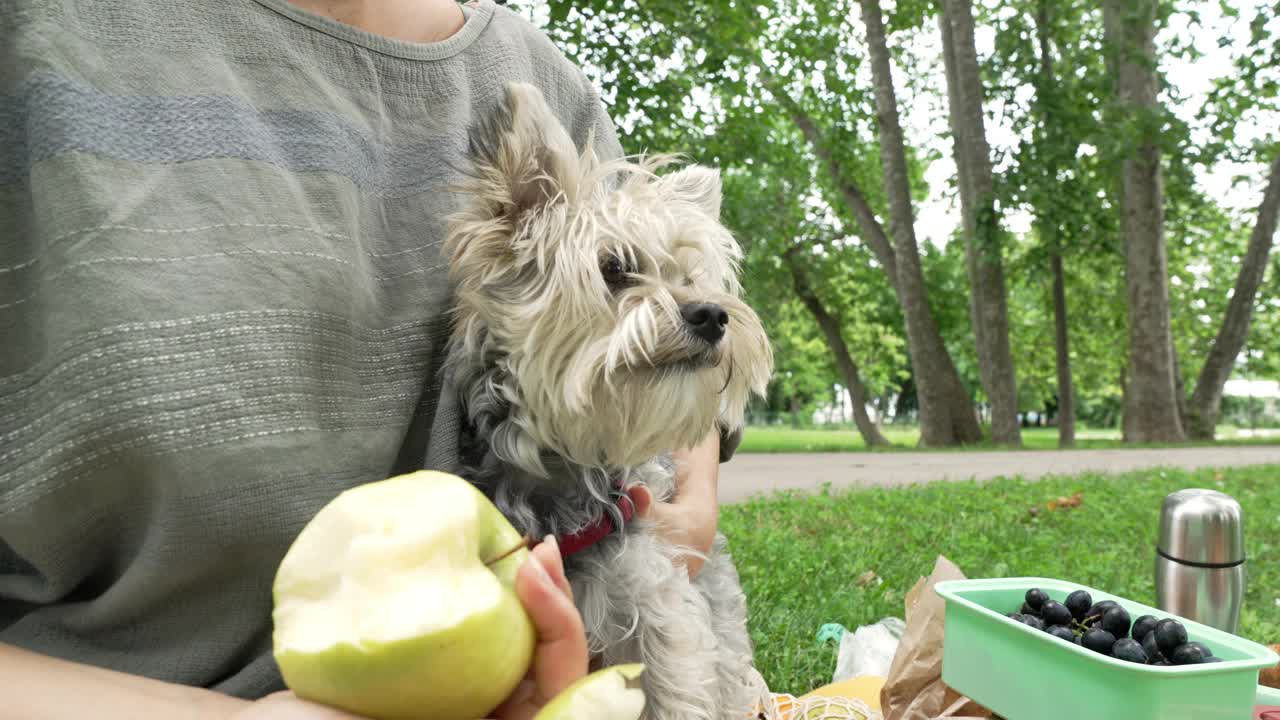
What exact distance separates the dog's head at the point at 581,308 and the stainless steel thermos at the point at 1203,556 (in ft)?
4.81

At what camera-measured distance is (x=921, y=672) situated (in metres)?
2.70

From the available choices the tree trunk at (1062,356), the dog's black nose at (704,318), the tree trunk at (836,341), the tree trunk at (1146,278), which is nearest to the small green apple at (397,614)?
the dog's black nose at (704,318)

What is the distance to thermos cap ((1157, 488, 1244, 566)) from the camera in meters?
2.82

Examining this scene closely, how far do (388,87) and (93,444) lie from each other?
0.91 m

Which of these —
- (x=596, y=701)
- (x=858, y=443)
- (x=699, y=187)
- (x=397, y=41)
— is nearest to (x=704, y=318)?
(x=699, y=187)

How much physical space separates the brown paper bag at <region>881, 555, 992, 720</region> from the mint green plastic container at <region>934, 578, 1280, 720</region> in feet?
0.98

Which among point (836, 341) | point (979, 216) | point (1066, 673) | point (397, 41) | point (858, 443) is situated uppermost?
point (979, 216)

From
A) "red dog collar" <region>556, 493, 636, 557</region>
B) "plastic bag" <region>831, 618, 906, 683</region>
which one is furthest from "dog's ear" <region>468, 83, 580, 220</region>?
"plastic bag" <region>831, 618, 906, 683</region>

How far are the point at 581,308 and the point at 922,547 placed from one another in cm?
548

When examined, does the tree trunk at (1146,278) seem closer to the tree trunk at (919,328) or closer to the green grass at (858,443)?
the green grass at (858,443)

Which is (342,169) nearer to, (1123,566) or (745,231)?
(1123,566)

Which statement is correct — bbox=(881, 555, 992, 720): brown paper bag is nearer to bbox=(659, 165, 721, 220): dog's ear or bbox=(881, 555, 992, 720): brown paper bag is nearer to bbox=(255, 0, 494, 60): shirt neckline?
bbox=(659, 165, 721, 220): dog's ear

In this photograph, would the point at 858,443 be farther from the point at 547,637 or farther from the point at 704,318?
the point at 547,637

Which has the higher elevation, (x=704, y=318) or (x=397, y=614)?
(x=704, y=318)
